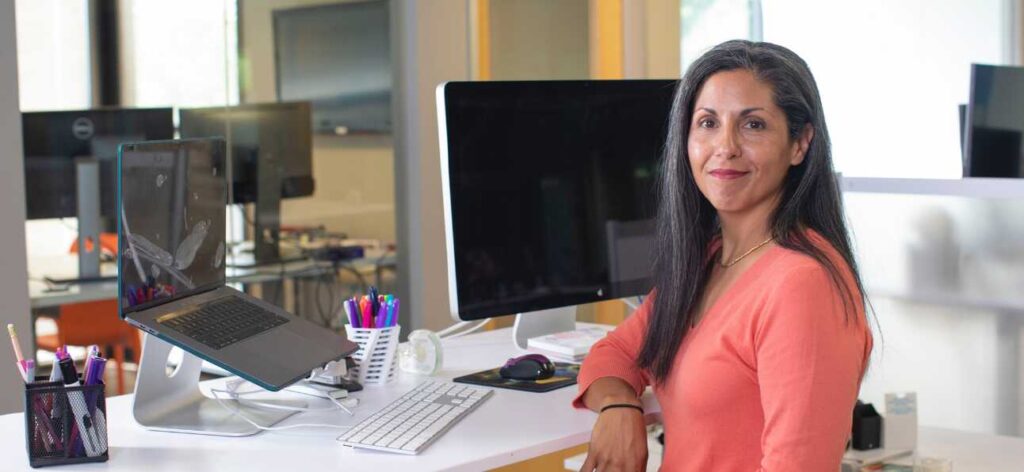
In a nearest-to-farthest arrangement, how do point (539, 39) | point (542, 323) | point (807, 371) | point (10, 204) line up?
point (807, 371)
point (542, 323)
point (10, 204)
point (539, 39)

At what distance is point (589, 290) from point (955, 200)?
756 mm

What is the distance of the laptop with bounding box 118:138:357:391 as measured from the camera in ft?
5.74

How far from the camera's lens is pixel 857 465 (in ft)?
6.68

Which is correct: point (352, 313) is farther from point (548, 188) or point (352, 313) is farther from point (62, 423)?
point (62, 423)

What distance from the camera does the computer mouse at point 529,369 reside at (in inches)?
82.5

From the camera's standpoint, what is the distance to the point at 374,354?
6.86 ft

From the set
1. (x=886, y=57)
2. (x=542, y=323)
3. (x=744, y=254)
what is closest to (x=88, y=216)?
(x=542, y=323)

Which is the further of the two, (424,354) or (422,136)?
(422,136)

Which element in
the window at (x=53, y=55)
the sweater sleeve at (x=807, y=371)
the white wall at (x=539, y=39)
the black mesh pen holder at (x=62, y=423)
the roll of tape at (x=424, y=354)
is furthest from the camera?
the white wall at (x=539, y=39)

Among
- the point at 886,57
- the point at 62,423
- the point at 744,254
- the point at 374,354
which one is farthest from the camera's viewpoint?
the point at 886,57

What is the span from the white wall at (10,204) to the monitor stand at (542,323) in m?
1.59

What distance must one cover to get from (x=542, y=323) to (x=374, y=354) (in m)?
0.48

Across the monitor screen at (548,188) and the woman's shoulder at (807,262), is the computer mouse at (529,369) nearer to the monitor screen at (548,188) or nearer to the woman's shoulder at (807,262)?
the monitor screen at (548,188)

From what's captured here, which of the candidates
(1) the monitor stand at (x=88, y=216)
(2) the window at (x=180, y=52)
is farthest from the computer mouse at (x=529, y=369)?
(2) the window at (x=180, y=52)
